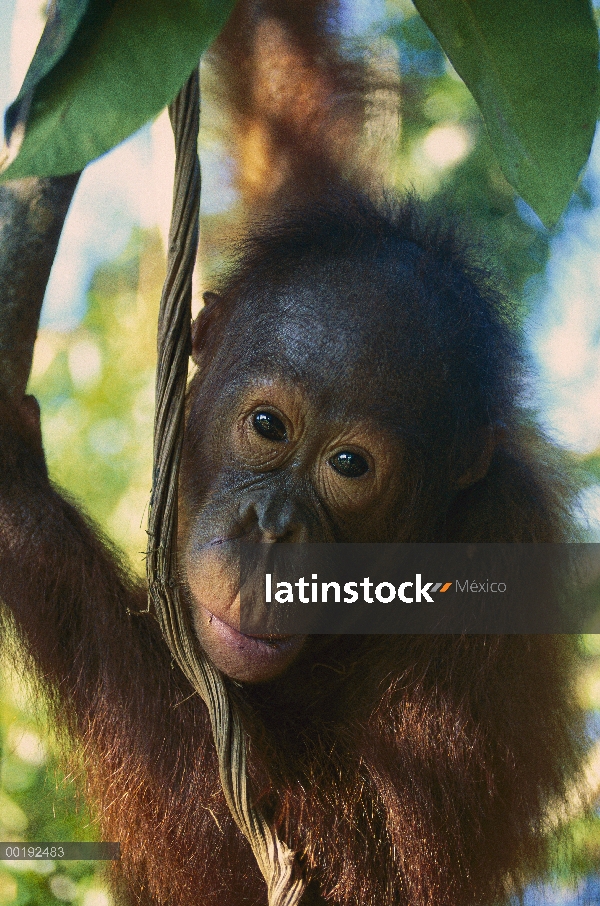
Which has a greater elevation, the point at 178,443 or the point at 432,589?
the point at 178,443

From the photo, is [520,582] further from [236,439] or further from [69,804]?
[69,804]

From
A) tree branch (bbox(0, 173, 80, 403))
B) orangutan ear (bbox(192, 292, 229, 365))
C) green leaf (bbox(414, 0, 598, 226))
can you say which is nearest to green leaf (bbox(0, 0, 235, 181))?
green leaf (bbox(414, 0, 598, 226))

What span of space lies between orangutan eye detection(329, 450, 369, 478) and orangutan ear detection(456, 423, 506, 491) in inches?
10.9

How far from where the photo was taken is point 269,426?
1.76 meters

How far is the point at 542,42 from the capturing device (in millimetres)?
886

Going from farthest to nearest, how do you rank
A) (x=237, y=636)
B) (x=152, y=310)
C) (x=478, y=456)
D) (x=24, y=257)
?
(x=152, y=310), (x=478, y=456), (x=24, y=257), (x=237, y=636)

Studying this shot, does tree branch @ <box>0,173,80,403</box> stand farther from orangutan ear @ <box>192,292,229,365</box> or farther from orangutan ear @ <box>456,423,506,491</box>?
orangutan ear @ <box>456,423,506,491</box>

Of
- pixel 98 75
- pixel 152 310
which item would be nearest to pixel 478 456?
pixel 98 75

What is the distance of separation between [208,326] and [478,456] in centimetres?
69

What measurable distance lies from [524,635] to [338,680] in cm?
42

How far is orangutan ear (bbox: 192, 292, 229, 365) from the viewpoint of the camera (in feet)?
6.57

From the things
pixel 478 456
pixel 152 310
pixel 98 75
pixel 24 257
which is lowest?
pixel 152 310

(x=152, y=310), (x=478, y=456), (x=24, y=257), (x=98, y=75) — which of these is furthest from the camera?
(x=152, y=310)

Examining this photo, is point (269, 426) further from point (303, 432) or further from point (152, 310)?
point (152, 310)
